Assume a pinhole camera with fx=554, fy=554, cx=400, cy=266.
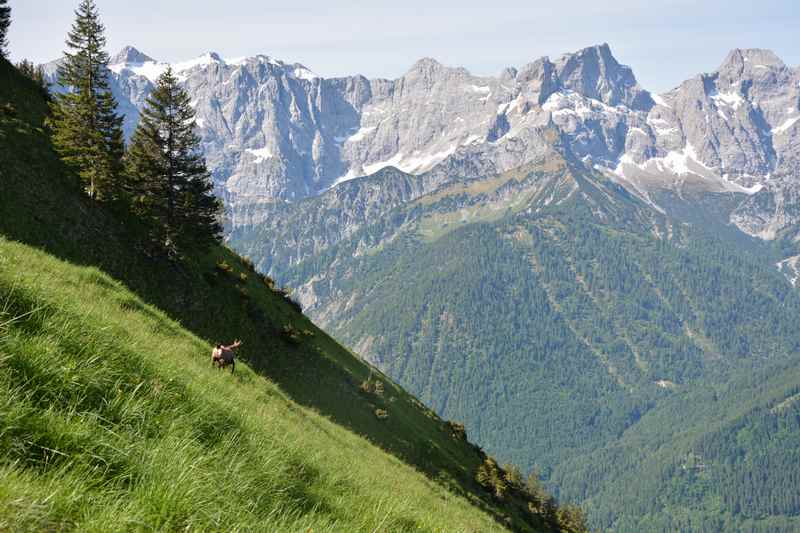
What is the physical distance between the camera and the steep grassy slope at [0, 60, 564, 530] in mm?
34688

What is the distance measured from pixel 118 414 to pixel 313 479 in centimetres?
383

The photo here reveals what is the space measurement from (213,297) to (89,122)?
1571 cm

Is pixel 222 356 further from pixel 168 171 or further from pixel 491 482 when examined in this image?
pixel 491 482

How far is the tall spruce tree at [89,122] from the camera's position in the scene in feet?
127

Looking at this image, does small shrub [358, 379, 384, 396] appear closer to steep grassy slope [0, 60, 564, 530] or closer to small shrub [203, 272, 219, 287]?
steep grassy slope [0, 60, 564, 530]

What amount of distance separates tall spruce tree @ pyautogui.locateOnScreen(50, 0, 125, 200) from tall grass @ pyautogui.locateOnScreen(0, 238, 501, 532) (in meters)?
34.7

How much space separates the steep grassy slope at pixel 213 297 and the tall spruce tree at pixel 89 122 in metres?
1.66

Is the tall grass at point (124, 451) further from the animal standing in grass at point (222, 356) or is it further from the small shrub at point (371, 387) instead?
the small shrub at point (371, 387)

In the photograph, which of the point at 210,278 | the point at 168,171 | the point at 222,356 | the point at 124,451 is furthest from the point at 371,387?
the point at 124,451

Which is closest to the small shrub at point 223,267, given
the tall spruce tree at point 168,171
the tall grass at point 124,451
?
the tall spruce tree at point 168,171

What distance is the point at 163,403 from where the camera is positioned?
7.70 metres

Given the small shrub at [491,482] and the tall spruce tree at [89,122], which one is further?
the small shrub at [491,482]

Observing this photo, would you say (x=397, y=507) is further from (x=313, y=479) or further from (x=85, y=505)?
(x=85, y=505)

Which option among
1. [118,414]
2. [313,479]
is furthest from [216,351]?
[118,414]
